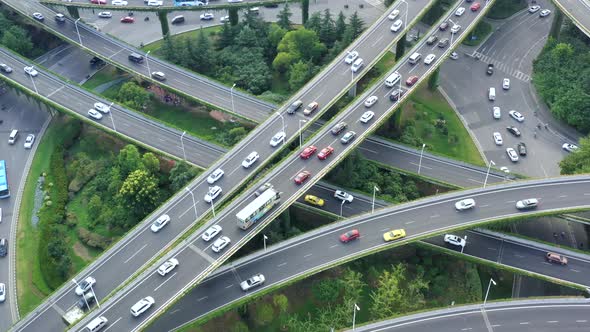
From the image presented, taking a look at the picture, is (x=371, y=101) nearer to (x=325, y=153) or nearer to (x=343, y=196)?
(x=325, y=153)

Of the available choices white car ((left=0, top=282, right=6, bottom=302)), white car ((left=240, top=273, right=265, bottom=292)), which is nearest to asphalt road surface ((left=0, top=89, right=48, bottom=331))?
white car ((left=0, top=282, right=6, bottom=302))

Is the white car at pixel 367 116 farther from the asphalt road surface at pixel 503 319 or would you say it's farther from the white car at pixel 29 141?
the white car at pixel 29 141

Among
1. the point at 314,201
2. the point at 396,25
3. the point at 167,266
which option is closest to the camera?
the point at 167,266

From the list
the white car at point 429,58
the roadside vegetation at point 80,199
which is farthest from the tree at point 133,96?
the white car at point 429,58

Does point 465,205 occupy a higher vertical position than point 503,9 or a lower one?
lower

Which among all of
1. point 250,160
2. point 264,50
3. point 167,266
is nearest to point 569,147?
point 250,160

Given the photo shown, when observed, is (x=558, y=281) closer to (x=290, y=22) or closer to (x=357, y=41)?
(x=357, y=41)
